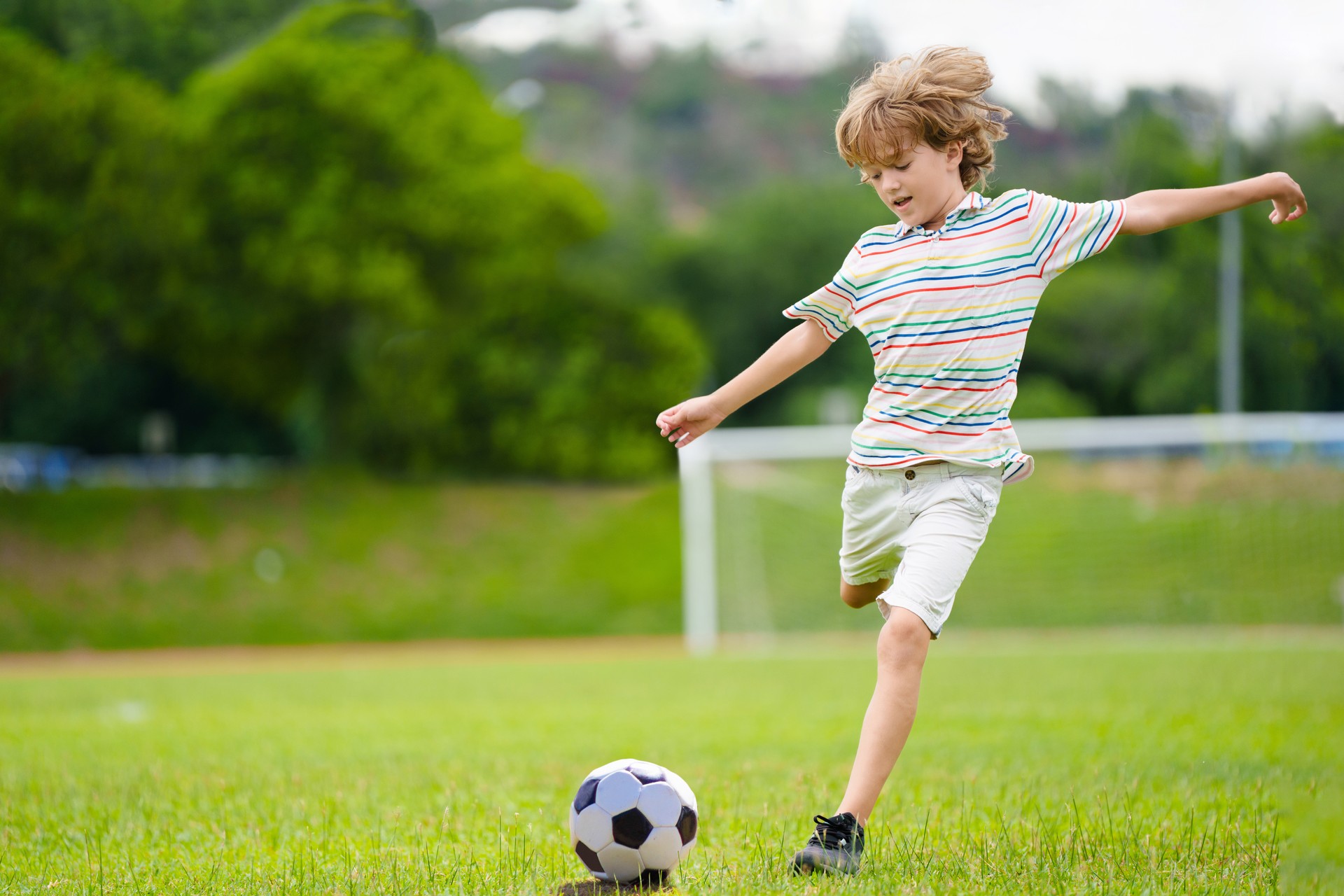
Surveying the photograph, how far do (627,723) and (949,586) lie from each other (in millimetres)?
4309

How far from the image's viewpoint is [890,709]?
2900 mm

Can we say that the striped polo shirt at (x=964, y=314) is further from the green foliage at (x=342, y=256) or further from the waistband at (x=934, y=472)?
the green foliage at (x=342, y=256)

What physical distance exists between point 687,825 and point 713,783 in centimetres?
156

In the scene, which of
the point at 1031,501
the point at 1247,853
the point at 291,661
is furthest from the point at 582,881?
the point at 1031,501

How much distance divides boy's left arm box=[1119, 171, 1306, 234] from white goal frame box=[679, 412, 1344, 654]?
10773 mm

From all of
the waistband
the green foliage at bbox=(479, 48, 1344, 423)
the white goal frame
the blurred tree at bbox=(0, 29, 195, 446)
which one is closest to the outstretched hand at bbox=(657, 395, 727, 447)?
the waistband

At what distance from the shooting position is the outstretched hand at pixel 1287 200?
3031 millimetres

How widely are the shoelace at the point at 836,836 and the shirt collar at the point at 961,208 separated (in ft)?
4.76

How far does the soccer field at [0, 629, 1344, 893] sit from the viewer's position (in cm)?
285

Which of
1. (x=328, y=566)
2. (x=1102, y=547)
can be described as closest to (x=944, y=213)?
(x=1102, y=547)

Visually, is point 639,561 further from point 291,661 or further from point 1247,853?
point 1247,853

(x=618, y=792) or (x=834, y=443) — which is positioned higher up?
(x=834, y=443)

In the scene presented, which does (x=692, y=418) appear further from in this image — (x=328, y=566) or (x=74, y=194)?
(x=74, y=194)

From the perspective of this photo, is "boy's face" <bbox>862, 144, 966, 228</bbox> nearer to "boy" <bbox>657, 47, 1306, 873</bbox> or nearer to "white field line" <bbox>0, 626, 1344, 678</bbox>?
"boy" <bbox>657, 47, 1306, 873</bbox>
